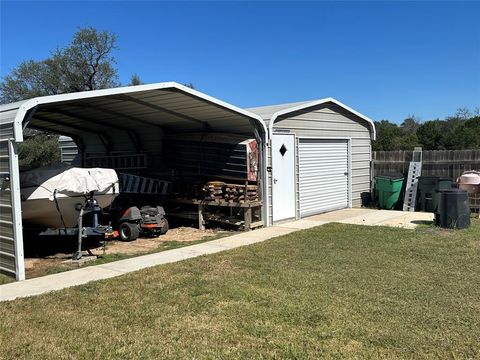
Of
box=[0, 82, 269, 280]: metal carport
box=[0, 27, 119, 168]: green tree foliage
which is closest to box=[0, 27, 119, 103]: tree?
box=[0, 27, 119, 168]: green tree foliage

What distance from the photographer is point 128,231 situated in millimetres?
10047

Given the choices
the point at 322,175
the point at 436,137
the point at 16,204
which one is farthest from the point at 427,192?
the point at 436,137

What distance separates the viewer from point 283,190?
1169 centimetres

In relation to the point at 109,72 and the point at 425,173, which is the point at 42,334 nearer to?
the point at 425,173

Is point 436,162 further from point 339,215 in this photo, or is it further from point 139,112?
point 139,112

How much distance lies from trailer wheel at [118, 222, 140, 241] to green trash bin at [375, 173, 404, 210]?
7.73m

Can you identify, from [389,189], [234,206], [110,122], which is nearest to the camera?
[234,206]

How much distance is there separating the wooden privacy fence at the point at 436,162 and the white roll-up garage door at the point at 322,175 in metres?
1.59

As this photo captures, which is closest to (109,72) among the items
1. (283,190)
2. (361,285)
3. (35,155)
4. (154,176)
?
(35,155)

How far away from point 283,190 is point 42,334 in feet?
25.8

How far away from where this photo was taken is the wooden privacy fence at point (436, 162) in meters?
13.1

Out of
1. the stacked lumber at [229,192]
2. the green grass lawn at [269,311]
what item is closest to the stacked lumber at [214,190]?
the stacked lumber at [229,192]

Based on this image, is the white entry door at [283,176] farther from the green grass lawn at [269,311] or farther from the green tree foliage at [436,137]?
the green tree foliage at [436,137]

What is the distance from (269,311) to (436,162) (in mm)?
10394
